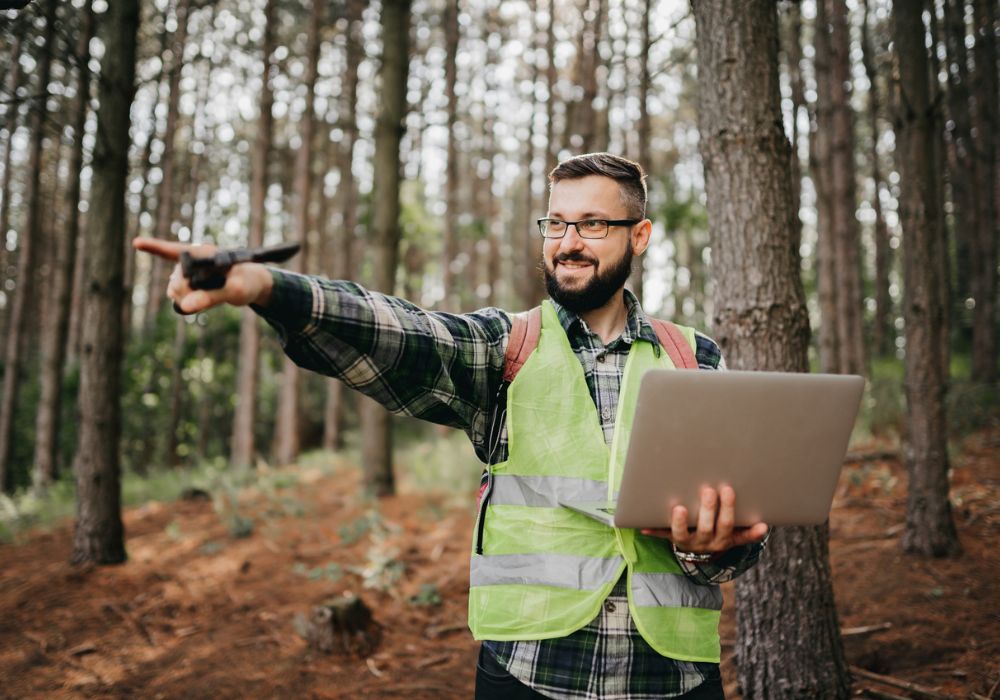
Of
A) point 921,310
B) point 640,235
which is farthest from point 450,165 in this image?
point 640,235

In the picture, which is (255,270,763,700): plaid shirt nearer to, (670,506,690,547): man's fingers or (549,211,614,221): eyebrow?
(670,506,690,547): man's fingers

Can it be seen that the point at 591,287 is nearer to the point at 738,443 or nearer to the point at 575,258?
the point at 575,258

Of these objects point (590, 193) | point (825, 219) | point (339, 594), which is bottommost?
point (339, 594)

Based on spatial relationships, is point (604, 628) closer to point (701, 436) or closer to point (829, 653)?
point (701, 436)

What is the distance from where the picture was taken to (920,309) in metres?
5.43

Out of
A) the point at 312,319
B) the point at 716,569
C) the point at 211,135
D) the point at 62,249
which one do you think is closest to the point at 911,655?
the point at 716,569

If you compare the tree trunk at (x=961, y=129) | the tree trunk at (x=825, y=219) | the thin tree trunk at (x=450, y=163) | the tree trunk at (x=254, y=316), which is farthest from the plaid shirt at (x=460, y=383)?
the thin tree trunk at (x=450, y=163)

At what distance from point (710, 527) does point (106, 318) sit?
6.21 m

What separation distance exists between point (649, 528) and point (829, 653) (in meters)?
2.36

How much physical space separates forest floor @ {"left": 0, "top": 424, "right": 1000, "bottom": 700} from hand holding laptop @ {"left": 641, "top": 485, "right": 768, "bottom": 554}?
2.41 m

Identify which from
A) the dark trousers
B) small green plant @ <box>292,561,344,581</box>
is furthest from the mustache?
small green plant @ <box>292,561,344,581</box>

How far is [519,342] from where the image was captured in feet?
6.84

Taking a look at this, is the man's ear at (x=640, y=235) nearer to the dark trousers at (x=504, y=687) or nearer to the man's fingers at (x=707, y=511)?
the man's fingers at (x=707, y=511)

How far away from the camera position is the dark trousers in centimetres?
187
